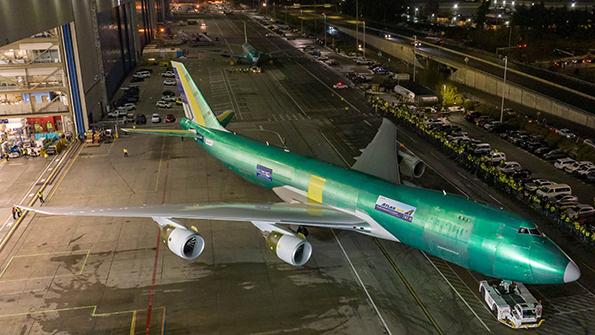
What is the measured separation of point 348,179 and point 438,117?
50150mm

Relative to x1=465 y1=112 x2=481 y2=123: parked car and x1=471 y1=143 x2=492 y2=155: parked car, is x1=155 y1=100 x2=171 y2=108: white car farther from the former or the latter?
x1=471 y1=143 x2=492 y2=155: parked car

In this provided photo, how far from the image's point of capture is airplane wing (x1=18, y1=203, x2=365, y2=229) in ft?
117

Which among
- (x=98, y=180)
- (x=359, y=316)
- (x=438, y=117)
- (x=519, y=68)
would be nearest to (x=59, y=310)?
(x=359, y=316)

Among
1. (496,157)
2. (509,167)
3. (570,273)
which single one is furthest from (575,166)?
(570,273)

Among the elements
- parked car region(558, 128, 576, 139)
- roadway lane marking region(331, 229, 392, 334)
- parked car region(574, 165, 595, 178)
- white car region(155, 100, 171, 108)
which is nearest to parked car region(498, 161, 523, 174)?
parked car region(574, 165, 595, 178)

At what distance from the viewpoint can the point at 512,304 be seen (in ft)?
105

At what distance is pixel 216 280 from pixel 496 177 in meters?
31.7

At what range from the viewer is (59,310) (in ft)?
110

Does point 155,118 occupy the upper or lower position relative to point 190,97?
lower

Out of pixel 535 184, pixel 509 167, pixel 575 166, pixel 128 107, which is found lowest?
pixel 575 166

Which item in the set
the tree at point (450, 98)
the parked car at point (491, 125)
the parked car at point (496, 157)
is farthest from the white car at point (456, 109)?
the parked car at point (496, 157)

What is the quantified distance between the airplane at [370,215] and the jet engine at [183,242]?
0.23 ft

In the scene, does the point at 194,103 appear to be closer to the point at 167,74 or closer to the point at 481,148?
the point at 481,148

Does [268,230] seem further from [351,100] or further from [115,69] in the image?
[115,69]
